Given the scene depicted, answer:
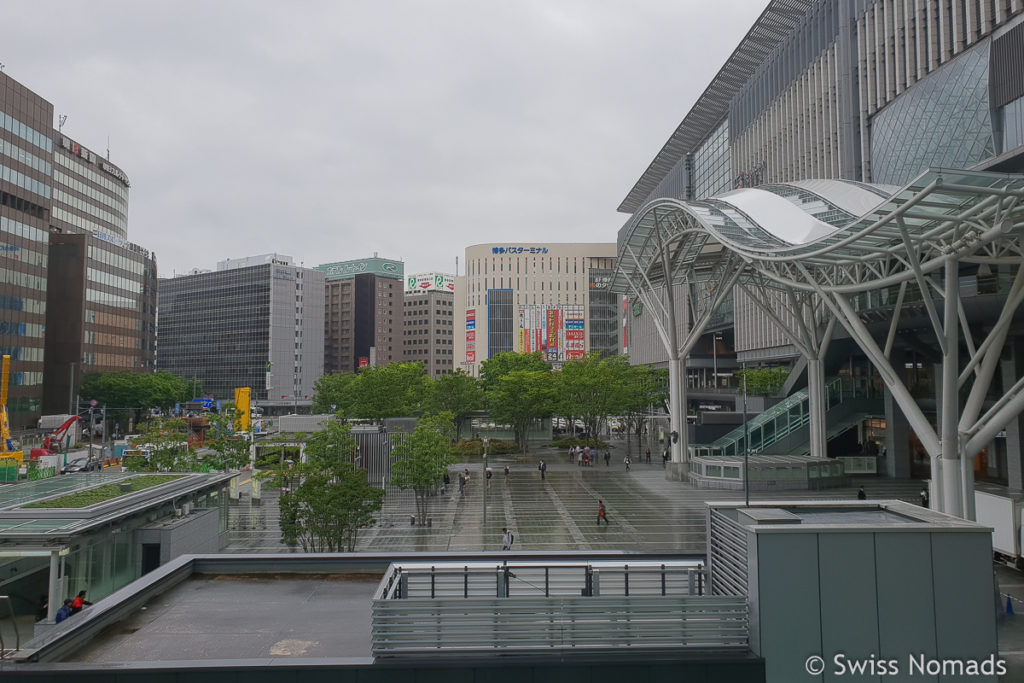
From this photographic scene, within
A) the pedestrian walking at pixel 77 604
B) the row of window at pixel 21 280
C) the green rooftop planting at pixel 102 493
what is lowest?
the pedestrian walking at pixel 77 604

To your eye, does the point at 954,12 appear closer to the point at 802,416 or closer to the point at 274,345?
the point at 802,416

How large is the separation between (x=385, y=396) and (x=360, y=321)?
102 m

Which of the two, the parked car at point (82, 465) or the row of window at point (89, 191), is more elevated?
the row of window at point (89, 191)

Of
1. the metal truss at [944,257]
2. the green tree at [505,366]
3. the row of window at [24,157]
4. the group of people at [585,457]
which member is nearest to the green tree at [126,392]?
the row of window at [24,157]

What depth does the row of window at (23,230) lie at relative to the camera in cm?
6931

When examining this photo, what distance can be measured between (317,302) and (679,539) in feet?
406

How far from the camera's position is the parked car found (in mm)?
46844

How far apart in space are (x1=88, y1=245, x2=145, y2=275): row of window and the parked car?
139 ft

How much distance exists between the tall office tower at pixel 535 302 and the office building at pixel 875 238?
188 ft

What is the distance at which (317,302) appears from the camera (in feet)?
463

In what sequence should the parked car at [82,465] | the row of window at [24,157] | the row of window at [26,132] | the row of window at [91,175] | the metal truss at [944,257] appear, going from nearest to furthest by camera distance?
the metal truss at [944,257] → the parked car at [82,465] → the row of window at [26,132] → the row of window at [24,157] → the row of window at [91,175]

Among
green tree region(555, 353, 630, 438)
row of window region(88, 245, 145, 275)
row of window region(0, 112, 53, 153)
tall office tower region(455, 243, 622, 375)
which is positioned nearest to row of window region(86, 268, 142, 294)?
row of window region(88, 245, 145, 275)

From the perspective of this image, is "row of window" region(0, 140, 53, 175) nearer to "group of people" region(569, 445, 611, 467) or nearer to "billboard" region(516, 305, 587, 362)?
"group of people" region(569, 445, 611, 467)

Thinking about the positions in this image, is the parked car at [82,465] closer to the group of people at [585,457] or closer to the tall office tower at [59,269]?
the tall office tower at [59,269]
